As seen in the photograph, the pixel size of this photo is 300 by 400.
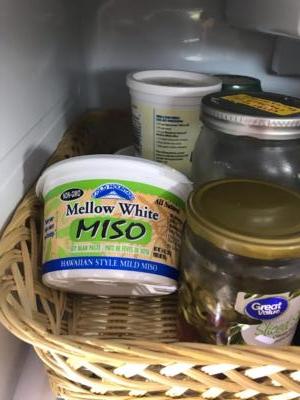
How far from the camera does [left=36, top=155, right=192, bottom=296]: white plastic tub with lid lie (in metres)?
0.47

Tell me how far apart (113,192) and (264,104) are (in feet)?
0.61

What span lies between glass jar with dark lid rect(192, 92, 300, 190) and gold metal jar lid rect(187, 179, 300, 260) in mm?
49

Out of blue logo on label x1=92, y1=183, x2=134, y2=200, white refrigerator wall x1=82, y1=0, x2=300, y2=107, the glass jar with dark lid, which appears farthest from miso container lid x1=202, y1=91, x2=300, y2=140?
white refrigerator wall x1=82, y1=0, x2=300, y2=107

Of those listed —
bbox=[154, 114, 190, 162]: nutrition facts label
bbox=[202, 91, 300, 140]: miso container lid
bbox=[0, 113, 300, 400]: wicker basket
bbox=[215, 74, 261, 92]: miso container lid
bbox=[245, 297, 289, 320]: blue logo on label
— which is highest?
bbox=[202, 91, 300, 140]: miso container lid

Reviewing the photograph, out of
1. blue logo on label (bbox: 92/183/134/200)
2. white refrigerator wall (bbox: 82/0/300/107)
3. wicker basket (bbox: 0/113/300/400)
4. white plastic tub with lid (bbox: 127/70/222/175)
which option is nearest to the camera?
wicker basket (bbox: 0/113/300/400)

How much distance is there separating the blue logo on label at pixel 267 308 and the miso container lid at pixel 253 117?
0.17m

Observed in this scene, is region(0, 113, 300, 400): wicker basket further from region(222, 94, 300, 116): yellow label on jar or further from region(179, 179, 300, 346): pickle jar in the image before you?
region(222, 94, 300, 116): yellow label on jar

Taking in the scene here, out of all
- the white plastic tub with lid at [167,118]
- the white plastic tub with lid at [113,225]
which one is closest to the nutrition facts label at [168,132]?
the white plastic tub with lid at [167,118]

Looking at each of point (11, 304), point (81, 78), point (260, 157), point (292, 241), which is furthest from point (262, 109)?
point (81, 78)

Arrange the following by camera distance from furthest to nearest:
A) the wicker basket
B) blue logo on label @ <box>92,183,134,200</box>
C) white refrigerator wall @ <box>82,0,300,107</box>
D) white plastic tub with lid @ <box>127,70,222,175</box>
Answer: white refrigerator wall @ <box>82,0,300,107</box> → white plastic tub with lid @ <box>127,70,222,175</box> → blue logo on label @ <box>92,183,134,200</box> → the wicker basket

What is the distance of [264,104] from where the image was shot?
1.79 ft

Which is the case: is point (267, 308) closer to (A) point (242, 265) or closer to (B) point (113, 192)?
(A) point (242, 265)

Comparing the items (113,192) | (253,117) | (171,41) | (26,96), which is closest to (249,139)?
(253,117)

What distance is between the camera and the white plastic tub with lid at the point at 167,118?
23.9 inches
